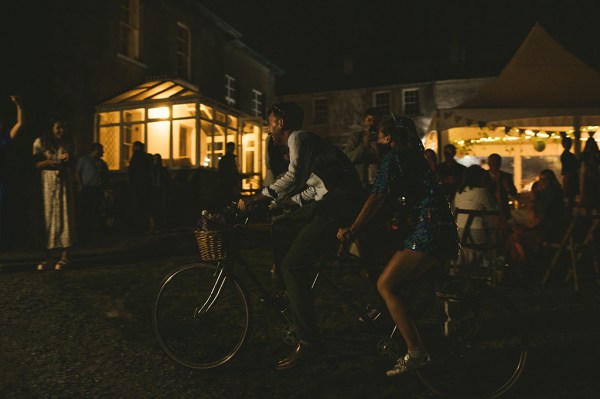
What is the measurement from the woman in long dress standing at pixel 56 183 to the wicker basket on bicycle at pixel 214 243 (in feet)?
13.7

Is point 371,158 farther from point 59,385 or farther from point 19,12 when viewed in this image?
point 19,12

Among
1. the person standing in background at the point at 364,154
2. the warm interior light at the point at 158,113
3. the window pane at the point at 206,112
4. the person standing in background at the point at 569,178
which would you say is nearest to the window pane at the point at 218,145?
the window pane at the point at 206,112

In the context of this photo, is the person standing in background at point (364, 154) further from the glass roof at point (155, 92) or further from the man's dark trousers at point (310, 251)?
the glass roof at point (155, 92)

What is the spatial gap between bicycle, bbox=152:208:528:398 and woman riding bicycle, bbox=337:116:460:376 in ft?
0.52

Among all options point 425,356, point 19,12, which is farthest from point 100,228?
point 425,356

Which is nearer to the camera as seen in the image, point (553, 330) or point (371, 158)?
point (553, 330)

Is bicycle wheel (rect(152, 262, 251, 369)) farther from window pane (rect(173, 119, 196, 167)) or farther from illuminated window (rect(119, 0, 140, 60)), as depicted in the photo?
illuminated window (rect(119, 0, 140, 60))

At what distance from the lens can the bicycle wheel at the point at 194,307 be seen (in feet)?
12.0

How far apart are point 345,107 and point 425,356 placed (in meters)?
31.2

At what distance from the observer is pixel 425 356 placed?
3170 mm

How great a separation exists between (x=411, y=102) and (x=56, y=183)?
27508 millimetres

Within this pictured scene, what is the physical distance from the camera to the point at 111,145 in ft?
54.6

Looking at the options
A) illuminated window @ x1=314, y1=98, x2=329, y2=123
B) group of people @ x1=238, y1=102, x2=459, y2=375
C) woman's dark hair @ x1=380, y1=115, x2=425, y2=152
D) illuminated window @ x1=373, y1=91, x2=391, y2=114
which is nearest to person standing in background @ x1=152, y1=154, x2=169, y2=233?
group of people @ x1=238, y1=102, x2=459, y2=375

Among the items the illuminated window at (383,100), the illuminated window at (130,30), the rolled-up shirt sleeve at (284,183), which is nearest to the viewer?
the rolled-up shirt sleeve at (284,183)
